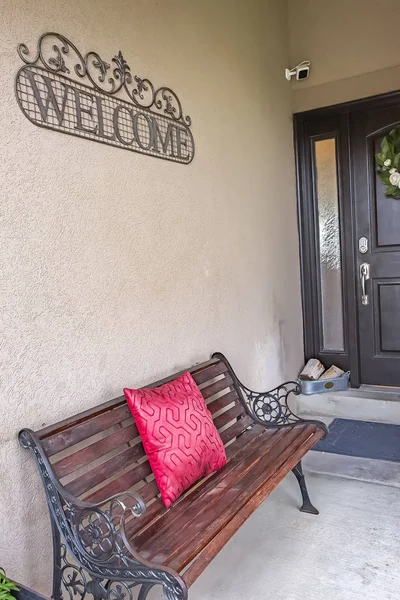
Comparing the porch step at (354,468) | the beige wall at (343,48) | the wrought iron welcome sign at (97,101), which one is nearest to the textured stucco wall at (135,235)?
the wrought iron welcome sign at (97,101)

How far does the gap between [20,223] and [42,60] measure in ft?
1.83

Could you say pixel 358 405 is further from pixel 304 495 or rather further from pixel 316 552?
pixel 316 552

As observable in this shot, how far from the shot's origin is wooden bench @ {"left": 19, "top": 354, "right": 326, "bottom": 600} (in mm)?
1313

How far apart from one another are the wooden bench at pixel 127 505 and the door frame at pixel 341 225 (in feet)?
5.49

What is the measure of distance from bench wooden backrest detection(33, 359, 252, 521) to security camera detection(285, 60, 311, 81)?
2.73 m

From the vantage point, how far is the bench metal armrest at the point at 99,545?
1.25 metres

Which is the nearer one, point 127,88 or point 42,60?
point 42,60

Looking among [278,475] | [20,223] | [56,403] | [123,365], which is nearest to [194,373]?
[123,365]

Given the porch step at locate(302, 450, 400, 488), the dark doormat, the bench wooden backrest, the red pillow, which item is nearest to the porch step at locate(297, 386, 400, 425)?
the dark doormat

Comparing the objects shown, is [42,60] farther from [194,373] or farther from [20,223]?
[194,373]

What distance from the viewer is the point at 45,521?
158 cm

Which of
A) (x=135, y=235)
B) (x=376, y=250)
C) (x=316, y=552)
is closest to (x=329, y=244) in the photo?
(x=376, y=250)

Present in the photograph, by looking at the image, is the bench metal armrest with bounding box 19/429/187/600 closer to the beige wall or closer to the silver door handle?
the silver door handle

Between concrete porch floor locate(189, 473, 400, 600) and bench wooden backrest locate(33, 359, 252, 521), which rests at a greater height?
bench wooden backrest locate(33, 359, 252, 521)
